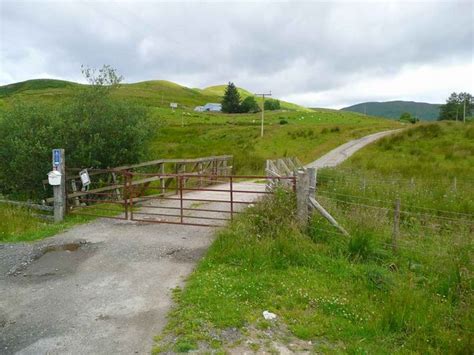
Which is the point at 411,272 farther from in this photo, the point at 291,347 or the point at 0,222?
the point at 0,222

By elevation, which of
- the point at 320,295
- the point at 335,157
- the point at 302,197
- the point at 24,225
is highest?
the point at 335,157

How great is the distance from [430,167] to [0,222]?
735 inches

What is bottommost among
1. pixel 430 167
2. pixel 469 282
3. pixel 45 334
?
pixel 45 334

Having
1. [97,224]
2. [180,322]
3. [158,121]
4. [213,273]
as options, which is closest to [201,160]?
[158,121]

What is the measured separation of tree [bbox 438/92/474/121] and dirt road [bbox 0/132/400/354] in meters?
90.4

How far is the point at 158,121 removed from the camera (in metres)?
13.2

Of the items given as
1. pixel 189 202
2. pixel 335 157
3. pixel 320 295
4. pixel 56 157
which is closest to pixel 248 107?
pixel 335 157

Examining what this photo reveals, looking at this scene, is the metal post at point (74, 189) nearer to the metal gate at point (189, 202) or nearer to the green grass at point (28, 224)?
the green grass at point (28, 224)

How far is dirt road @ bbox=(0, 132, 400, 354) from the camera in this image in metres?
4.33

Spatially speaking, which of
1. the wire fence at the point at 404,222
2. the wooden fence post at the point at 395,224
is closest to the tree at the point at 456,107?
the wire fence at the point at 404,222

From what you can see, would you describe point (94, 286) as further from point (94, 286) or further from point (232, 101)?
point (232, 101)

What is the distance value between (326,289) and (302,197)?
2278 mm

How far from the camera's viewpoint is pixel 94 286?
5.76m

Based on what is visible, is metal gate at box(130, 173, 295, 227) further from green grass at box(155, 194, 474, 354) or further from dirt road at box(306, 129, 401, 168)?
dirt road at box(306, 129, 401, 168)
